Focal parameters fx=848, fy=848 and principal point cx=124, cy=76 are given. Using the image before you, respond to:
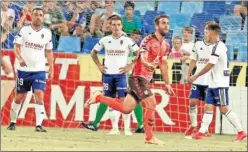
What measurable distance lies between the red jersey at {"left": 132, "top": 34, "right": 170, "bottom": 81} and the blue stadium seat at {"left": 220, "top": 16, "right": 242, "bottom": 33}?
5840mm

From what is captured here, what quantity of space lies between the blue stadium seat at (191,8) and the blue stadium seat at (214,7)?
27 centimetres

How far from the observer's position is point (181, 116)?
16.5 meters

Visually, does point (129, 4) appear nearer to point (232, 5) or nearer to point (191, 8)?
point (191, 8)

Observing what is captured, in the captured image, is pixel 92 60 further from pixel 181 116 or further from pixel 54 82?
pixel 181 116

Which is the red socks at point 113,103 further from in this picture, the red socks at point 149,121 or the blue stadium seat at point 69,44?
the blue stadium seat at point 69,44

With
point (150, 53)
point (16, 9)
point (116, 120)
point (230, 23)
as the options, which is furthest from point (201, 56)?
point (16, 9)

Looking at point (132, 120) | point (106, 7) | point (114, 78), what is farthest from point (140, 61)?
point (106, 7)

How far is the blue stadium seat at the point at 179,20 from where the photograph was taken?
61.2ft

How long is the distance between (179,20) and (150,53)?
672 cm

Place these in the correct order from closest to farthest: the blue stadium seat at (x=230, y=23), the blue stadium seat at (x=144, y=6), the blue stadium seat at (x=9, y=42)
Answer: the blue stadium seat at (x=9, y=42) < the blue stadium seat at (x=230, y=23) < the blue stadium seat at (x=144, y=6)

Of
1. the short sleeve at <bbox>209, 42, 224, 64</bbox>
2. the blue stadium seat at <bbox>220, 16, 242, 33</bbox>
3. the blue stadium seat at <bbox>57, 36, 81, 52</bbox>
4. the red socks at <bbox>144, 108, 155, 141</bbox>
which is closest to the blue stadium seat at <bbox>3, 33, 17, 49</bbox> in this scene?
the blue stadium seat at <bbox>57, 36, 81, 52</bbox>

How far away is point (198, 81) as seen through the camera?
49.5 ft

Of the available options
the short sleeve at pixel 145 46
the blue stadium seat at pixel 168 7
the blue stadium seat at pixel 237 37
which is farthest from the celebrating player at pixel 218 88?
the blue stadium seat at pixel 168 7

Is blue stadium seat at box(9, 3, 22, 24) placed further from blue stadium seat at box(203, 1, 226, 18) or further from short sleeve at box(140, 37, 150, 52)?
short sleeve at box(140, 37, 150, 52)
